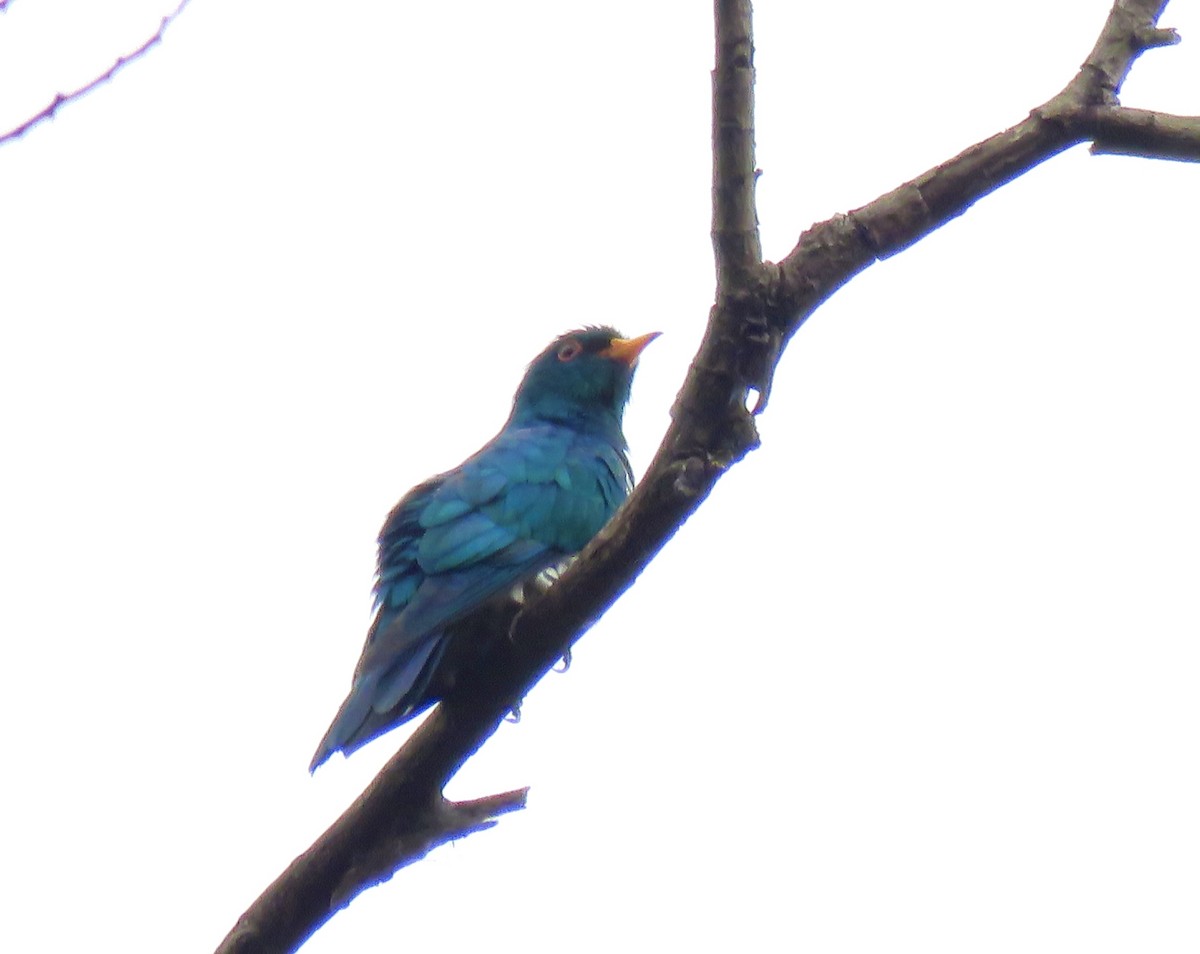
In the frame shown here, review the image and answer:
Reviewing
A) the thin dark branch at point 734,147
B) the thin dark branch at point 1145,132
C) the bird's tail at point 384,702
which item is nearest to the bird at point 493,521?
the bird's tail at point 384,702

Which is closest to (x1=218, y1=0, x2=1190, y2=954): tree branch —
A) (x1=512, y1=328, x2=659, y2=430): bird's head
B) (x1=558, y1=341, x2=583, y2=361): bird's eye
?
(x1=512, y1=328, x2=659, y2=430): bird's head

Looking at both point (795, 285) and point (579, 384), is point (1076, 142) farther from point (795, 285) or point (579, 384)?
point (579, 384)

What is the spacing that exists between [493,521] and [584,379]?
1868 millimetres

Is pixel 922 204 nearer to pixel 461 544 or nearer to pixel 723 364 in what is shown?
pixel 723 364

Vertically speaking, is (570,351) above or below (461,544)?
above

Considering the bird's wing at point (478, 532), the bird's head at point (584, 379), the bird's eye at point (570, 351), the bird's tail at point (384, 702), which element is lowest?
the bird's tail at point (384, 702)

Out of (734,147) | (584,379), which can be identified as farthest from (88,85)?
(584,379)

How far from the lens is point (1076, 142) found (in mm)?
3703

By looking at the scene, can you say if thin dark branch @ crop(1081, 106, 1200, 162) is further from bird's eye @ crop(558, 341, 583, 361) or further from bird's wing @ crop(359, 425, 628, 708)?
bird's eye @ crop(558, 341, 583, 361)

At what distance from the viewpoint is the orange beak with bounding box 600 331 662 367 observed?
722 cm

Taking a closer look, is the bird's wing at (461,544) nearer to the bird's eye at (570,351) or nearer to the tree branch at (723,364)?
the tree branch at (723,364)

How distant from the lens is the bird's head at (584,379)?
714cm

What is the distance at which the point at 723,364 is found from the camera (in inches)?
139

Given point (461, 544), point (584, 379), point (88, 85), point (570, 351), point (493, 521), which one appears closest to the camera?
point (88, 85)
